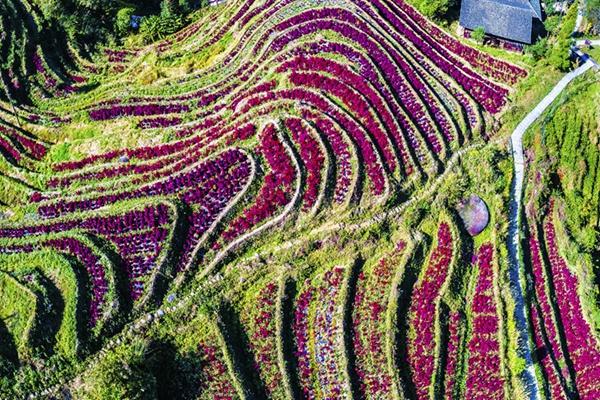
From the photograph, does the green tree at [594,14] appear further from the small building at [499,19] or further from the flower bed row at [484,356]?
the flower bed row at [484,356]

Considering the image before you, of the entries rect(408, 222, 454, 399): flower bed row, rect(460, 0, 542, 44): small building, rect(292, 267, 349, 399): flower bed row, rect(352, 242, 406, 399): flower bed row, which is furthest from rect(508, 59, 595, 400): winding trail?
rect(292, 267, 349, 399): flower bed row

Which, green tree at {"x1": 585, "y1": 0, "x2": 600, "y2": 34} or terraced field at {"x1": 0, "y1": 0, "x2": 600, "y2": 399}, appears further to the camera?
green tree at {"x1": 585, "y1": 0, "x2": 600, "y2": 34}

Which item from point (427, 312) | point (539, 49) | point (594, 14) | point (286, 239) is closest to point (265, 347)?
point (286, 239)

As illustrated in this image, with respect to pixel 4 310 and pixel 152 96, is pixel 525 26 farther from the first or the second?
pixel 4 310

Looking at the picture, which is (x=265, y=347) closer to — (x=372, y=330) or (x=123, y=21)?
(x=372, y=330)

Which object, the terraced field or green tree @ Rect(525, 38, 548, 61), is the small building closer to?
green tree @ Rect(525, 38, 548, 61)

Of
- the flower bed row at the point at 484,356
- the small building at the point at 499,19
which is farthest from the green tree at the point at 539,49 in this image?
the flower bed row at the point at 484,356
